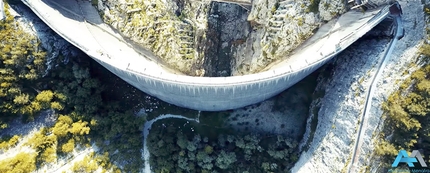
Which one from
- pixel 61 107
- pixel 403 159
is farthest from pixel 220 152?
pixel 61 107

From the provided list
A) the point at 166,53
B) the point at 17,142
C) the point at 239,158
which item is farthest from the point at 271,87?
the point at 17,142

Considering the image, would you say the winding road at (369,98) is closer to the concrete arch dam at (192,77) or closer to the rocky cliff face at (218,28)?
the concrete arch dam at (192,77)

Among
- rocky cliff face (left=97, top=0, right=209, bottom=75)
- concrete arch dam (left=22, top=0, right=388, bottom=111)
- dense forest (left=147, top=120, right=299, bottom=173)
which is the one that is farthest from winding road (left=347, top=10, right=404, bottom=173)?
rocky cliff face (left=97, top=0, right=209, bottom=75)

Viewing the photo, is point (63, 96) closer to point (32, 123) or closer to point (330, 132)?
point (32, 123)

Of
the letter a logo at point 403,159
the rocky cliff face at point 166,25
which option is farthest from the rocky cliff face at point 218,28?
the letter a logo at point 403,159

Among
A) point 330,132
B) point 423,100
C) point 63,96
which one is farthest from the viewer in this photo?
point 63,96

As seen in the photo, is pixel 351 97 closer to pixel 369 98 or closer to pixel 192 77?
pixel 369 98

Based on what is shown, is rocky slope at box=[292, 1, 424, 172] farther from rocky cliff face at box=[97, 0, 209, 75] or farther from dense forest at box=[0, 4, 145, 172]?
dense forest at box=[0, 4, 145, 172]
